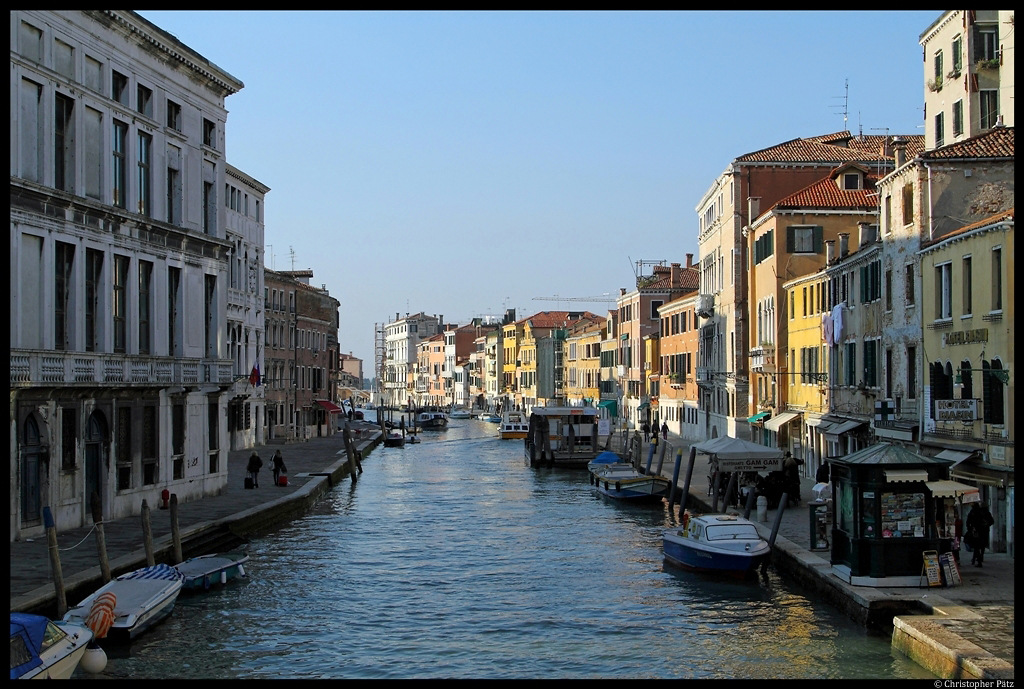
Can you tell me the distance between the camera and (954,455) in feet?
68.5

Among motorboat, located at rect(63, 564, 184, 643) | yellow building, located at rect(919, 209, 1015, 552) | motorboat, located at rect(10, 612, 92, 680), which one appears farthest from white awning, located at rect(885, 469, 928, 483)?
motorboat, located at rect(10, 612, 92, 680)

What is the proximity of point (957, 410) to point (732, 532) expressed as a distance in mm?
4854

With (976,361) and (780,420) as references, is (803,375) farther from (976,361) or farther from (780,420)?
(976,361)

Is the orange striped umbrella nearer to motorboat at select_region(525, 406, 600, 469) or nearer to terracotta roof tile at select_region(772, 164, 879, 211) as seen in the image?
terracotta roof tile at select_region(772, 164, 879, 211)

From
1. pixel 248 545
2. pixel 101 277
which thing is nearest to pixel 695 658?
pixel 248 545

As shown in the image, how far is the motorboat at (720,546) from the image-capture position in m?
21.0

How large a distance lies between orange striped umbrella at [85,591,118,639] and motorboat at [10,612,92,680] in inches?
69.4

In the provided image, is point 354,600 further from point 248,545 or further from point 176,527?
point 248,545

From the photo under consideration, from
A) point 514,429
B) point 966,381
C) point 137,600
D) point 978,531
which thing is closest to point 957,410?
point 966,381

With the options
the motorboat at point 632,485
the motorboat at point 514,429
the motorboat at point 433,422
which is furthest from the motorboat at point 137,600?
the motorboat at point 433,422

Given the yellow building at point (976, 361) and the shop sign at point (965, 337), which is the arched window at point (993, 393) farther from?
the shop sign at point (965, 337)

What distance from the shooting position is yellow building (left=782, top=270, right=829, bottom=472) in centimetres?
3481

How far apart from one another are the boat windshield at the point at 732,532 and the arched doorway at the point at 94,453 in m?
13.3
